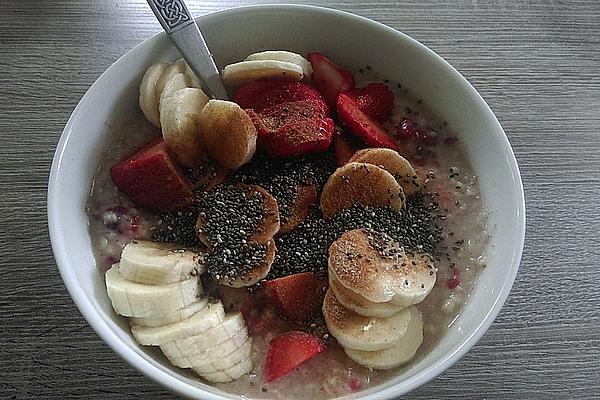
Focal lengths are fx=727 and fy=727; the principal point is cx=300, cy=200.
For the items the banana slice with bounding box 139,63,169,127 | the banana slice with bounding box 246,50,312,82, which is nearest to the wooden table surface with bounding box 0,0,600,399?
the banana slice with bounding box 139,63,169,127

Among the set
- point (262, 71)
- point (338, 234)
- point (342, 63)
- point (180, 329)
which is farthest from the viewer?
point (342, 63)

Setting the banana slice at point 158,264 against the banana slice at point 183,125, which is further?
the banana slice at point 183,125

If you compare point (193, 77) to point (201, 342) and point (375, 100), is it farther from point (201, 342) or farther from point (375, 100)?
point (201, 342)

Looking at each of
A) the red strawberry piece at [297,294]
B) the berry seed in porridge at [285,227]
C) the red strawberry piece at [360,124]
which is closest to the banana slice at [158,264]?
the berry seed in porridge at [285,227]

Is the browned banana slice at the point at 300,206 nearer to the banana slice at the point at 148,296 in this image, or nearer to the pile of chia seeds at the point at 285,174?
the pile of chia seeds at the point at 285,174

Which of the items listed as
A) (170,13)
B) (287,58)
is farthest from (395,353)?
(170,13)

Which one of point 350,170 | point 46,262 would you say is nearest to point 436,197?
point 350,170

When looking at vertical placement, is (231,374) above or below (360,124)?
below
